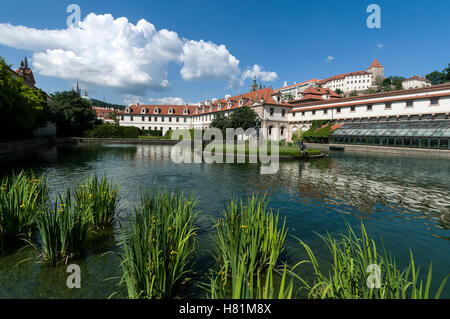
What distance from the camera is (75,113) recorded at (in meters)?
53.1

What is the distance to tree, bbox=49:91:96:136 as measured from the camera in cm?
5220

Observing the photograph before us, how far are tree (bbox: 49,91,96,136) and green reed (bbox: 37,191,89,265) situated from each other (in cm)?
5803

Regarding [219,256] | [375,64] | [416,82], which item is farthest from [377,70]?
[219,256]

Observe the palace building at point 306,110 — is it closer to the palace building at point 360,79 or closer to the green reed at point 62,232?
the green reed at point 62,232

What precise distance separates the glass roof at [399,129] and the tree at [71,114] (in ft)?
A: 182

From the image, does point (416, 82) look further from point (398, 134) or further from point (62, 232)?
point (62, 232)

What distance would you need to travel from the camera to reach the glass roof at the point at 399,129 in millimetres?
33469

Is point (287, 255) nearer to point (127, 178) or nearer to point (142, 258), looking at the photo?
point (142, 258)

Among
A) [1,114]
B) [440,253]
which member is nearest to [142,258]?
[440,253]

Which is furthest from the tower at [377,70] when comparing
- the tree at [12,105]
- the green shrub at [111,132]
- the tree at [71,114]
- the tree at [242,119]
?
the tree at [12,105]

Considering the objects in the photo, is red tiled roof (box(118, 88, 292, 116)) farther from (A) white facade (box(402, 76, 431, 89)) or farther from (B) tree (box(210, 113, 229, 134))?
(A) white facade (box(402, 76, 431, 89))

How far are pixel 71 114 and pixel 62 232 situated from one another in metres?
58.5

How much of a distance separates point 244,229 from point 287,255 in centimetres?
188

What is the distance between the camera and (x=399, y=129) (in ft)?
125
